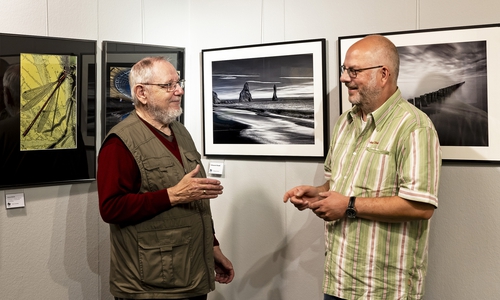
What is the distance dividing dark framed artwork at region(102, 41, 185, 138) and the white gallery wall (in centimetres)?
6

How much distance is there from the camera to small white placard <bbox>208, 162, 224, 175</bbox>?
3473mm

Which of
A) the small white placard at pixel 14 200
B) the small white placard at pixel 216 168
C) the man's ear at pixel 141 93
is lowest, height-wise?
the small white placard at pixel 14 200

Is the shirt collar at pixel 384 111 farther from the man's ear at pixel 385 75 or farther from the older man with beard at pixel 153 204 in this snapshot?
the older man with beard at pixel 153 204

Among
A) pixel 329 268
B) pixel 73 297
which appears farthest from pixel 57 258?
pixel 329 268

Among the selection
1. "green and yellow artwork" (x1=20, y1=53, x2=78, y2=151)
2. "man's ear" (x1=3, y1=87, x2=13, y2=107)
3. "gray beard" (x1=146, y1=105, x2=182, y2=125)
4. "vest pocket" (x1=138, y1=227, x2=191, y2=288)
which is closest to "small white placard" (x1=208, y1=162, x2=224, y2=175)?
"green and yellow artwork" (x1=20, y1=53, x2=78, y2=151)

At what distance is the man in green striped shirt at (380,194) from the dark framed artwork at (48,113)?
140 centimetres

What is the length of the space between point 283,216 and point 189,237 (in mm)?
973

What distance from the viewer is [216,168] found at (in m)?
3.49

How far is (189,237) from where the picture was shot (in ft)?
7.93

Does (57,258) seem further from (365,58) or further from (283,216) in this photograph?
(365,58)

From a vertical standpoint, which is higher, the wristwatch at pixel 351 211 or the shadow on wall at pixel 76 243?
the wristwatch at pixel 351 211

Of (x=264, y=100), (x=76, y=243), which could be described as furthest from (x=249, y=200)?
(x=76, y=243)

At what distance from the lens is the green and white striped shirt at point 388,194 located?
2088mm

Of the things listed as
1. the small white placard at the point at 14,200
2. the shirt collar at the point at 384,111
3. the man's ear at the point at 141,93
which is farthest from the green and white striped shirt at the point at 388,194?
the small white placard at the point at 14,200
